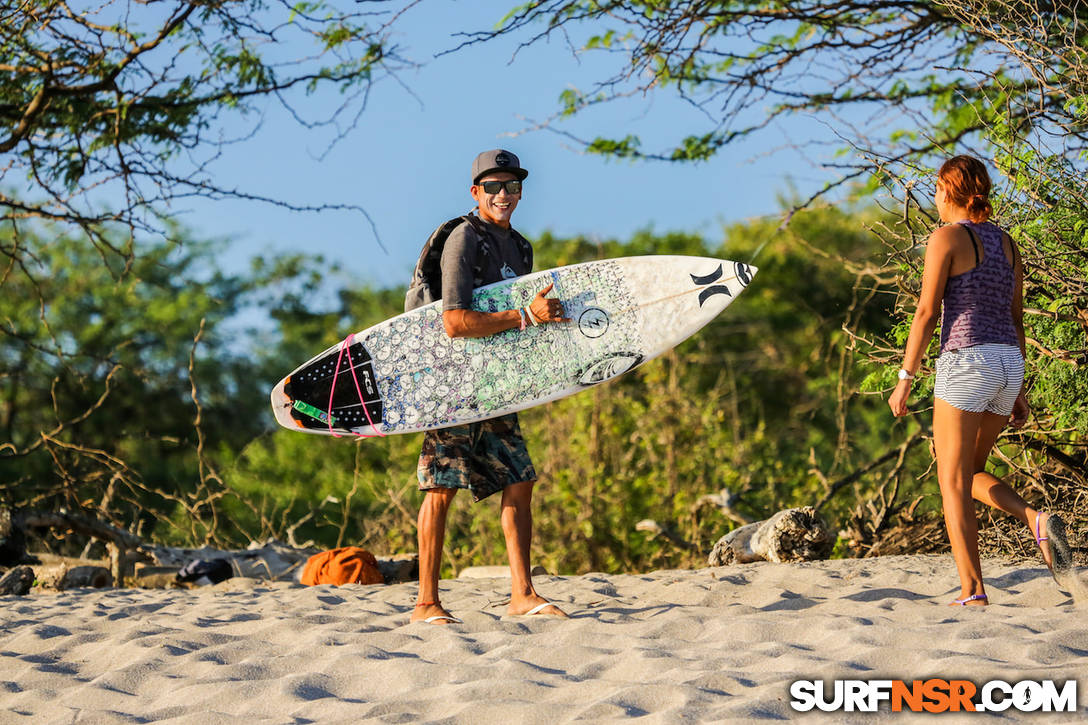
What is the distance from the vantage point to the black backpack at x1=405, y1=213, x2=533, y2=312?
4.00 m

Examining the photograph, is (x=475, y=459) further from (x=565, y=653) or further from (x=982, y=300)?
(x=982, y=300)

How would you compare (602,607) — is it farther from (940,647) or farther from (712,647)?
(940,647)

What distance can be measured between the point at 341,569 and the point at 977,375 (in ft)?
13.0

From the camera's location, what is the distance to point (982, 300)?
358cm

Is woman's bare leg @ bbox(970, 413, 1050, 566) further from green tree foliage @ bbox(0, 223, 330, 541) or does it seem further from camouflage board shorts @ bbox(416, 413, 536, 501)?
green tree foliage @ bbox(0, 223, 330, 541)

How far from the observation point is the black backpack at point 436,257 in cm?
400

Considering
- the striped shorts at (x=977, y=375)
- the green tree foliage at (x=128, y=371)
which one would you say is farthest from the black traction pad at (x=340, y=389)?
the green tree foliage at (x=128, y=371)

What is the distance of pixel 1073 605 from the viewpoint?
377cm

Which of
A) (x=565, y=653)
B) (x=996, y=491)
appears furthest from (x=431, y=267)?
(x=996, y=491)

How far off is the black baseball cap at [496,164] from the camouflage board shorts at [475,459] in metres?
0.92

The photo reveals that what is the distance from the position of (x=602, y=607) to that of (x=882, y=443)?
8.16 metres

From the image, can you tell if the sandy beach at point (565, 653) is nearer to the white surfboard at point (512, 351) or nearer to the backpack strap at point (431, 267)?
the white surfboard at point (512, 351)

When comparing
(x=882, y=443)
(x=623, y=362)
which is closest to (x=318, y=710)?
(x=623, y=362)

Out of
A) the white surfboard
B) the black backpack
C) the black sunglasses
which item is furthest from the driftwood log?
the black sunglasses
